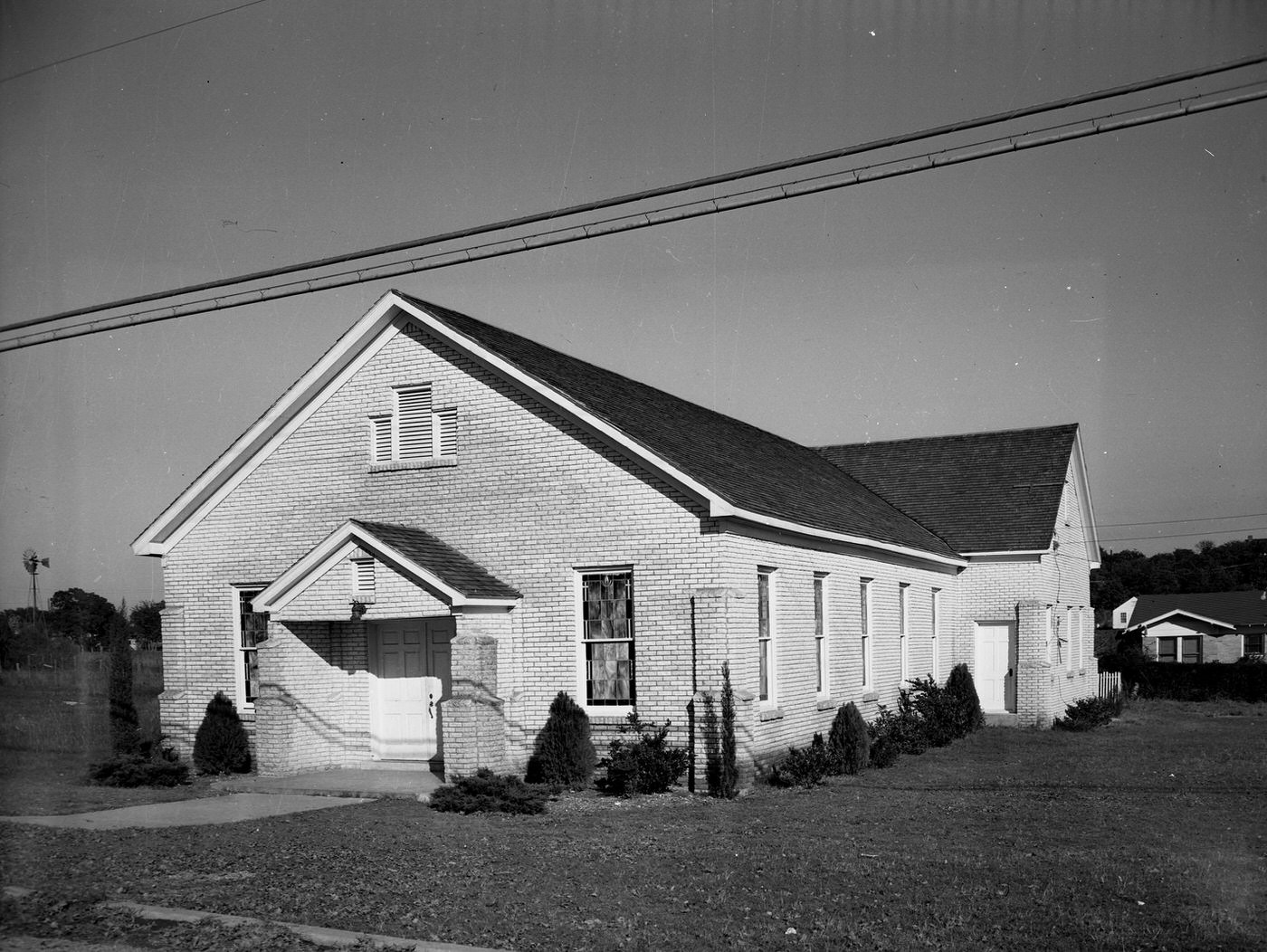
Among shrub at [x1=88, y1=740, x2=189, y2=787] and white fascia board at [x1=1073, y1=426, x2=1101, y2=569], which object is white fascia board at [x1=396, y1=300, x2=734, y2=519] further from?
white fascia board at [x1=1073, y1=426, x2=1101, y2=569]

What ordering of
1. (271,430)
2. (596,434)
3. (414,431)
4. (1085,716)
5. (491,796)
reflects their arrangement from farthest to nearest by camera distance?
(1085,716) → (271,430) → (414,431) → (596,434) → (491,796)

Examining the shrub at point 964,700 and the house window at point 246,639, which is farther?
the shrub at point 964,700

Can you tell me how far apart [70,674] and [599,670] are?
27.2m

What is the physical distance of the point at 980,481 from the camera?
33125 mm

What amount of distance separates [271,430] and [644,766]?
862cm

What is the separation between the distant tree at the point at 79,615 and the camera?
5866 cm

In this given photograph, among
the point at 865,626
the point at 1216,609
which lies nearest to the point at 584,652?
the point at 865,626

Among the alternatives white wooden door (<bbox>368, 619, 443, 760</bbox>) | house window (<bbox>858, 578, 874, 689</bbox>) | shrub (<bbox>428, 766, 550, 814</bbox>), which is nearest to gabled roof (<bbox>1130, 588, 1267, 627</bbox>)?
house window (<bbox>858, 578, 874, 689</bbox>)

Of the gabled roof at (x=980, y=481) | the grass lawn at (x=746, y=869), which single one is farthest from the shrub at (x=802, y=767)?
the gabled roof at (x=980, y=481)

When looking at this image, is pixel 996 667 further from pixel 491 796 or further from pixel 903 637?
pixel 491 796

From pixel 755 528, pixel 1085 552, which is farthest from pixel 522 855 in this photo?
pixel 1085 552

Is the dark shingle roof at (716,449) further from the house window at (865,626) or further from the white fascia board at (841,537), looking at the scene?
the house window at (865,626)

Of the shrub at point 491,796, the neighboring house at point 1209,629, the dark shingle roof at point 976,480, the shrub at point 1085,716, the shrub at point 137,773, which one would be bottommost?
the neighboring house at point 1209,629

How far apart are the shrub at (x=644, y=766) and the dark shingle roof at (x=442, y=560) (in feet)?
9.52
